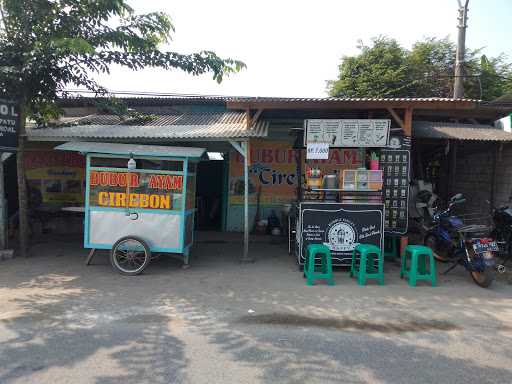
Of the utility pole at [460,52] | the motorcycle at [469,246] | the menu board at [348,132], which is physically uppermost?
the utility pole at [460,52]

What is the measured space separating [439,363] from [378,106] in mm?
4718

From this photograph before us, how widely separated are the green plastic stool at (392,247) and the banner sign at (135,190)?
4.15 meters

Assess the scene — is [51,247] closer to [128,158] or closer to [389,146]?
[128,158]

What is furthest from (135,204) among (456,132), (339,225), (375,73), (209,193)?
(375,73)

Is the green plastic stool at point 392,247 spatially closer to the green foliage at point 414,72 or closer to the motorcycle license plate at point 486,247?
the motorcycle license plate at point 486,247

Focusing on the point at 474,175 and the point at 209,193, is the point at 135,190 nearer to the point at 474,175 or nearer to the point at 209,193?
the point at 209,193

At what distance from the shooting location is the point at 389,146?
740cm

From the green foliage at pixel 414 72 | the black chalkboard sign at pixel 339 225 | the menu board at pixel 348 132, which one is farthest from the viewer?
the green foliage at pixel 414 72

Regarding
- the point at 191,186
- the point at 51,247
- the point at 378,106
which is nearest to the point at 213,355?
the point at 191,186

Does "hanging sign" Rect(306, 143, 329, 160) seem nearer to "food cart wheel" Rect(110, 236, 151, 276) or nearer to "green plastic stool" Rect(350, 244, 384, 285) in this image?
"green plastic stool" Rect(350, 244, 384, 285)

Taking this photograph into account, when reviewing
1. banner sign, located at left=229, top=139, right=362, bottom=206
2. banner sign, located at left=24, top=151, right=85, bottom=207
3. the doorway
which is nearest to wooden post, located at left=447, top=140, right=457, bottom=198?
banner sign, located at left=229, top=139, right=362, bottom=206

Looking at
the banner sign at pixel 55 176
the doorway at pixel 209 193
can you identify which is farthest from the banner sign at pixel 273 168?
the banner sign at pixel 55 176

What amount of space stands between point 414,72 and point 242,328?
1733 cm

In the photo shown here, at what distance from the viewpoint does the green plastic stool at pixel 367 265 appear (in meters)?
6.07
